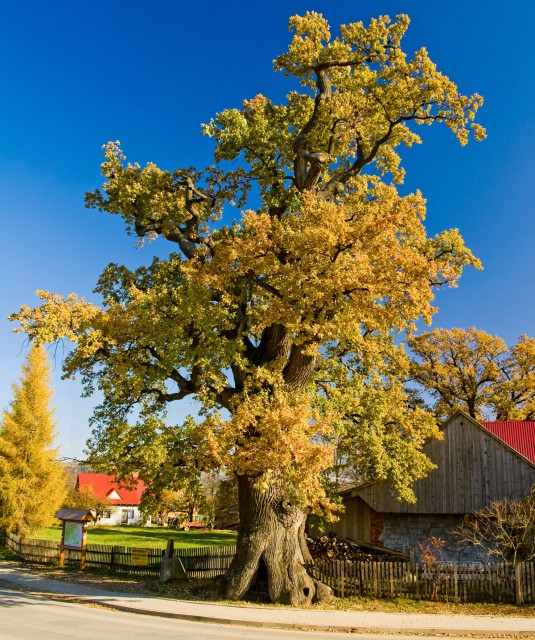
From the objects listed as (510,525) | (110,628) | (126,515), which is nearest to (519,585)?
(510,525)

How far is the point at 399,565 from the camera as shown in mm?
18406

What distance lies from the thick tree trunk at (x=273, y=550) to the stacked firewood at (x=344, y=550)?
Result: 14.9 ft

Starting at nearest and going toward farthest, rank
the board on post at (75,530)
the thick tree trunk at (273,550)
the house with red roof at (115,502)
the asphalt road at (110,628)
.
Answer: the asphalt road at (110,628)
the thick tree trunk at (273,550)
the board on post at (75,530)
the house with red roof at (115,502)

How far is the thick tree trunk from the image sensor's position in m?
17.8

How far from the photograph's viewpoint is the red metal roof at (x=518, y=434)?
27969 mm

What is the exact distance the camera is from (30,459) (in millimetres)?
36219

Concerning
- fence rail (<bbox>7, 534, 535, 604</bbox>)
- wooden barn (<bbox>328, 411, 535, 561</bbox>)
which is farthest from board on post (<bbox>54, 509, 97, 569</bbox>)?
fence rail (<bbox>7, 534, 535, 604</bbox>)

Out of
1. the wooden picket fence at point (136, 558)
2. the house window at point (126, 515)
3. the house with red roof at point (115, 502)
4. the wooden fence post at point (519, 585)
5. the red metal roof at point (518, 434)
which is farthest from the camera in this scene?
the house window at point (126, 515)

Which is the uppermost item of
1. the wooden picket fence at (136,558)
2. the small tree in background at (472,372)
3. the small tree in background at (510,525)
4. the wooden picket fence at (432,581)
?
the small tree in background at (472,372)

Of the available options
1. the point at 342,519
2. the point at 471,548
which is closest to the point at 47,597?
the point at 342,519

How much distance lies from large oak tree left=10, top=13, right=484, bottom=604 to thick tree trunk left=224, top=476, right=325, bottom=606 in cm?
4

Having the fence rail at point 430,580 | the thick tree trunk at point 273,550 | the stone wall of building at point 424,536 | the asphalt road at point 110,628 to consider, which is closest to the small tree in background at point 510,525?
the stone wall of building at point 424,536

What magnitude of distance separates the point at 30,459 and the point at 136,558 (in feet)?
48.7

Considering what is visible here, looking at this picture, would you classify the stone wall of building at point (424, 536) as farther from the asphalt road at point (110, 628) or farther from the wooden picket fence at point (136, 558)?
the asphalt road at point (110, 628)
